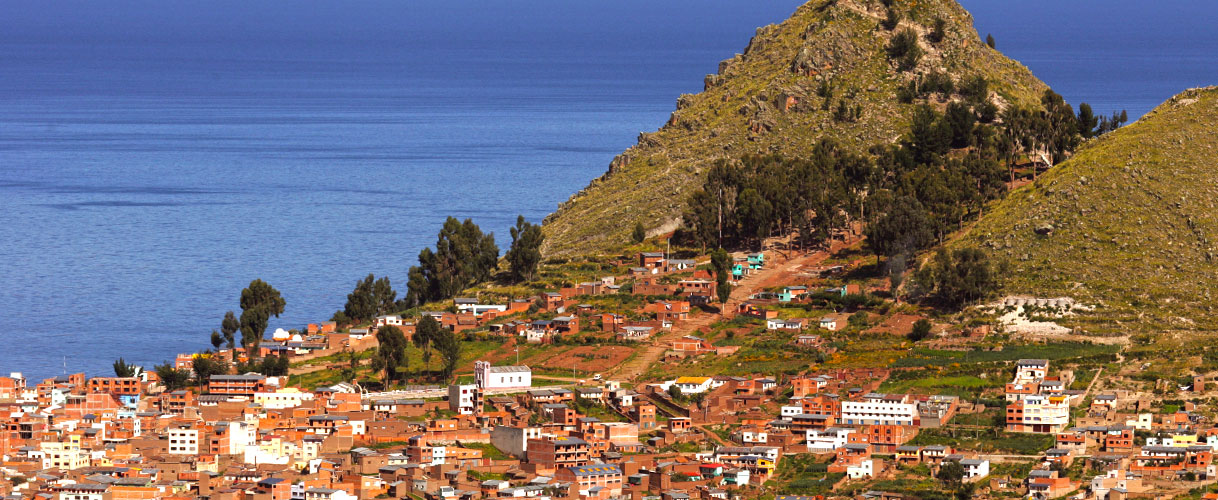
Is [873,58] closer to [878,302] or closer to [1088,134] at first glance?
[1088,134]

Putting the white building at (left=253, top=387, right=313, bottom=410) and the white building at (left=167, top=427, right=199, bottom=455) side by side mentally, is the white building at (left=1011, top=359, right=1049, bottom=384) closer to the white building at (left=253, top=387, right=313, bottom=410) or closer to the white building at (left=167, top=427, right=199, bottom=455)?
the white building at (left=253, top=387, right=313, bottom=410)

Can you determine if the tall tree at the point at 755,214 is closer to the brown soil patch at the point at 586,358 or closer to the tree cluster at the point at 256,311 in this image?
the brown soil patch at the point at 586,358

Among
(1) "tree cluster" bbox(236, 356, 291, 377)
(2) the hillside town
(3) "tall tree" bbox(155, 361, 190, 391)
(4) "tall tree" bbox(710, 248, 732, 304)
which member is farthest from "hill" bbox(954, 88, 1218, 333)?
(3) "tall tree" bbox(155, 361, 190, 391)

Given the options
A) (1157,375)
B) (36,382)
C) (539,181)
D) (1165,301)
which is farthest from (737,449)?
(539,181)

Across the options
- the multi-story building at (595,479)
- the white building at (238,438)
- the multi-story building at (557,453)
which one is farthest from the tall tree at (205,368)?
the multi-story building at (595,479)

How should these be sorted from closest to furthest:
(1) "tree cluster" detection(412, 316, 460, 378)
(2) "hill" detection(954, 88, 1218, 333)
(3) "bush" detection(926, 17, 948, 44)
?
(1) "tree cluster" detection(412, 316, 460, 378), (2) "hill" detection(954, 88, 1218, 333), (3) "bush" detection(926, 17, 948, 44)

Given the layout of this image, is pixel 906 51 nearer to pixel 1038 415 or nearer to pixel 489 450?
pixel 1038 415

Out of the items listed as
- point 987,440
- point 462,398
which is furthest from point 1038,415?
point 462,398
